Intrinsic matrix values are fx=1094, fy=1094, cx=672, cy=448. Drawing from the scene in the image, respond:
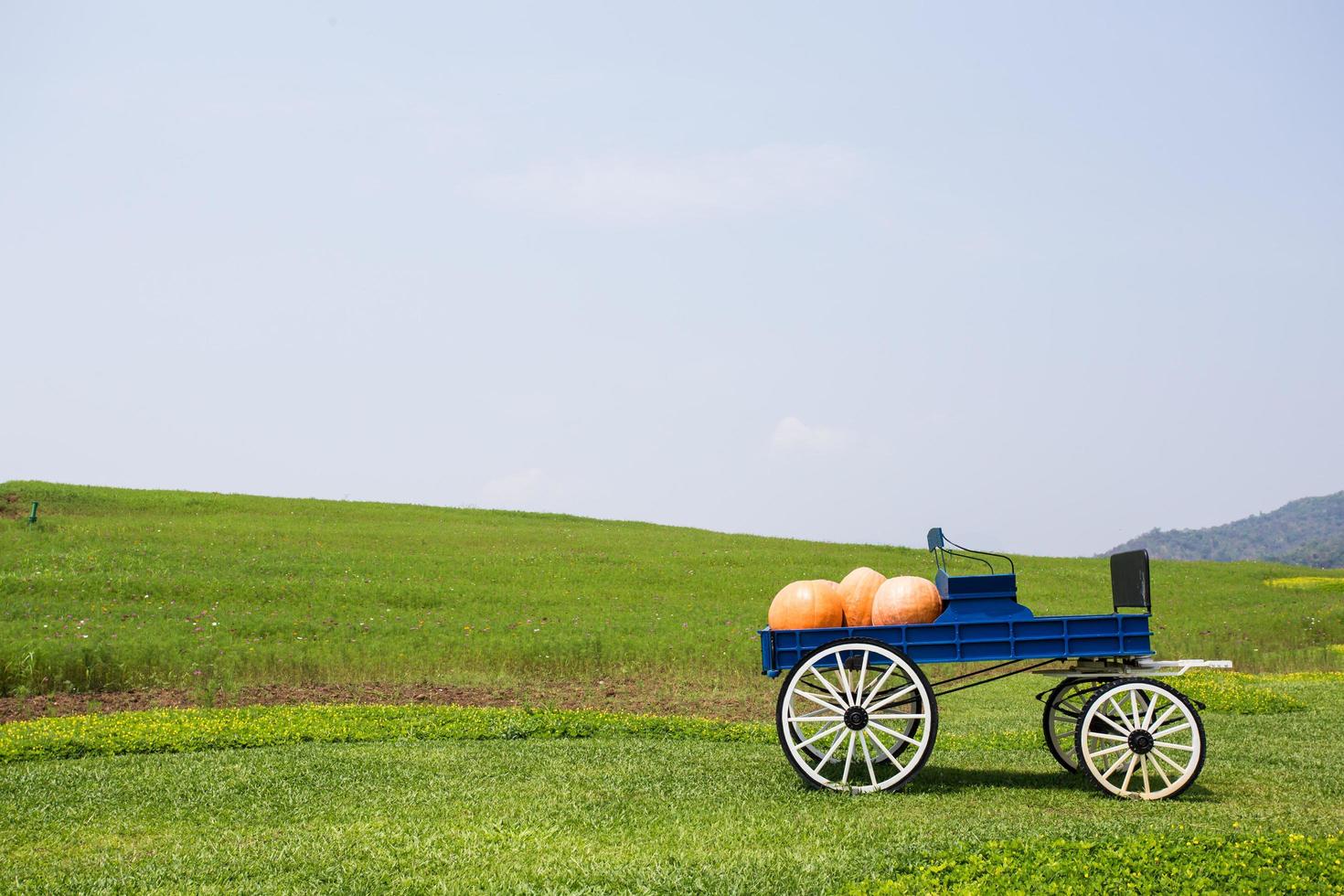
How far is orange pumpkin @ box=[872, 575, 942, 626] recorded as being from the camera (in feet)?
35.1

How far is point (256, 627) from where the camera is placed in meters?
25.0

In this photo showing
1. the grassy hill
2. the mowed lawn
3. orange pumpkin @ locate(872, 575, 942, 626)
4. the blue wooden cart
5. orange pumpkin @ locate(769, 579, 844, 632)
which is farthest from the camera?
the grassy hill

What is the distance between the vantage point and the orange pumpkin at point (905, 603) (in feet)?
35.1

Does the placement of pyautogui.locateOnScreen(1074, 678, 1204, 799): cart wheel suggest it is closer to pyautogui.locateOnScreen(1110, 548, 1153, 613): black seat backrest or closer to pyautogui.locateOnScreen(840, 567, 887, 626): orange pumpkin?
pyautogui.locateOnScreen(1110, 548, 1153, 613): black seat backrest

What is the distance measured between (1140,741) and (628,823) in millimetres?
4845

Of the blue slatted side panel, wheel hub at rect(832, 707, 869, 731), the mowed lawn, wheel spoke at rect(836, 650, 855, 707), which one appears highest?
the blue slatted side panel

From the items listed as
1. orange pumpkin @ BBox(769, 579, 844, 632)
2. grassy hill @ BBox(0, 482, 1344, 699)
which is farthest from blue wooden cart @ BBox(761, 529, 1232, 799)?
grassy hill @ BBox(0, 482, 1344, 699)

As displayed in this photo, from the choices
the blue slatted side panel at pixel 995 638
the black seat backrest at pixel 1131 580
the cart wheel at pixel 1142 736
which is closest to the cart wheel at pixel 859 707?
the blue slatted side panel at pixel 995 638

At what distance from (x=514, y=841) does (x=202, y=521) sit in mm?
37454

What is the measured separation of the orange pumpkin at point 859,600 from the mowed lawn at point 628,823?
1.70 m

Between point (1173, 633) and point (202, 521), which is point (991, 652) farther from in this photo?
point (202, 521)

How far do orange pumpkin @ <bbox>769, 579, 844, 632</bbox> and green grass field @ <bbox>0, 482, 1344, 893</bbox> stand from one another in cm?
159

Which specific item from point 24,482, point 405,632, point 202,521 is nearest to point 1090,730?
point 405,632

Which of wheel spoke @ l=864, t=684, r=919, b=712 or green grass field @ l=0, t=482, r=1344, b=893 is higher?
wheel spoke @ l=864, t=684, r=919, b=712
